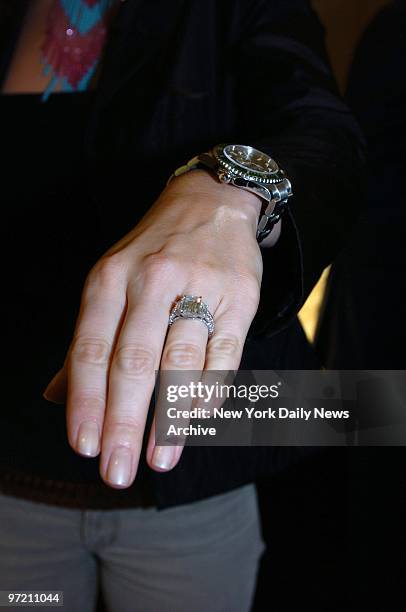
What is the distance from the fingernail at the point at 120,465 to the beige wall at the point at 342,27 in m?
1.35

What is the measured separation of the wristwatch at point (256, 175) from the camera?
428 mm

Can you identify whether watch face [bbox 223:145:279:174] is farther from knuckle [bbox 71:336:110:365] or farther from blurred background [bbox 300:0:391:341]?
blurred background [bbox 300:0:391:341]

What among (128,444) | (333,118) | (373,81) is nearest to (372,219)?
(373,81)

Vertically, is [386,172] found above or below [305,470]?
above

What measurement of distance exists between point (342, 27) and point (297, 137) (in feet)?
3.63

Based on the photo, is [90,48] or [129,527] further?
[90,48]

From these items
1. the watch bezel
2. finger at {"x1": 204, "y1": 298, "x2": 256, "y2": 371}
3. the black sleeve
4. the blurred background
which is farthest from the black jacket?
the blurred background

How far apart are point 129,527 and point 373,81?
0.88 meters

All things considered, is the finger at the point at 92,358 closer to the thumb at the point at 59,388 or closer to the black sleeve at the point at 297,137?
the thumb at the point at 59,388

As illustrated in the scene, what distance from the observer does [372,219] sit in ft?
3.32

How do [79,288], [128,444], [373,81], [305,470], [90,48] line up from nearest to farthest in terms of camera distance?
[128,444] → [79,288] → [90,48] → [373,81] → [305,470]

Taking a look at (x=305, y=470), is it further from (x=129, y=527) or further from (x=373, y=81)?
(x=373, y=81)

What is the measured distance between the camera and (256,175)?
0.43m

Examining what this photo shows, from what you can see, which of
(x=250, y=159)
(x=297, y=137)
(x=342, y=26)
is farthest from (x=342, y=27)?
(x=250, y=159)
